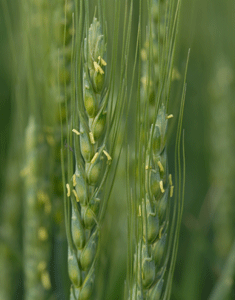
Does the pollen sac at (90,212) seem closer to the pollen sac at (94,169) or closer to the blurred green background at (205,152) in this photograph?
the pollen sac at (94,169)

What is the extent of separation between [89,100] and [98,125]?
0.12 ft

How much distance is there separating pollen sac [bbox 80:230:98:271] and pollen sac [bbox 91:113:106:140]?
0.14m

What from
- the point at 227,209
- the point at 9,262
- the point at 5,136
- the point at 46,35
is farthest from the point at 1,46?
the point at 227,209

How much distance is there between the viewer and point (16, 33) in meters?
1.19

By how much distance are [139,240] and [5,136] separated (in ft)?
2.25

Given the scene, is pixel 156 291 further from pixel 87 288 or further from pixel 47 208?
pixel 47 208

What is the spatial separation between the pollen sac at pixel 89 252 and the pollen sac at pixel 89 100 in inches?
6.8

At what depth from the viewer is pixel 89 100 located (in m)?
0.54

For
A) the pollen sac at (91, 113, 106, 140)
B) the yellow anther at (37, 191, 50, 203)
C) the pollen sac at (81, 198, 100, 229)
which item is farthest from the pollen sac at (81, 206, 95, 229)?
the yellow anther at (37, 191, 50, 203)

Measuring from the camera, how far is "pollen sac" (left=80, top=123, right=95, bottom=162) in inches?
21.5

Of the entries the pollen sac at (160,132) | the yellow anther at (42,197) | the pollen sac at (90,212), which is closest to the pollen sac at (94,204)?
the pollen sac at (90,212)

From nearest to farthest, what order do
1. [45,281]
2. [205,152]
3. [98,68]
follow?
[98,68] → [45,281] → [205,152]

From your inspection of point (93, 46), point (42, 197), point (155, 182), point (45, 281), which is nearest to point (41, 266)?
point (45, 281)

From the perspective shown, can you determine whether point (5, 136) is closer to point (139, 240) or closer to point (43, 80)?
point (43, 80)
